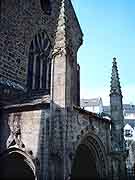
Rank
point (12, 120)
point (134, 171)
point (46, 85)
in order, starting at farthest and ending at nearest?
point (46, 85) → point (134, 171) → point (12, 120)

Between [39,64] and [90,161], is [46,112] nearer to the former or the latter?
[90,161]

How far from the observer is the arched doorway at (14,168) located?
10750 mm

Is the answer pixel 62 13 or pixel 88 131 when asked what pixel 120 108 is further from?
pixel 62 13

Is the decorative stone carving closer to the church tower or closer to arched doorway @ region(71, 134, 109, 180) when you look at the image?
arched doorway @ region(71, 134, 109, 180)

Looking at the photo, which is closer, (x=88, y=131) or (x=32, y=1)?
(x=88, y=131)

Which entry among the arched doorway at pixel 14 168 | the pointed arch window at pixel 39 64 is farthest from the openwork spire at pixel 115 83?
the arched doorway at pixel 14 168

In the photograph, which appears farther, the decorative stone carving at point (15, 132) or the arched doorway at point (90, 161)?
the arched doorway at point (90, 161)

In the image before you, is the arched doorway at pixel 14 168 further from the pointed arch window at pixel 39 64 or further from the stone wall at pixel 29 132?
the pointed arch window at pixel 39 64

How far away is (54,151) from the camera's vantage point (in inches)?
355

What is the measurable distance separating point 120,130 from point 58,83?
16.2 feet

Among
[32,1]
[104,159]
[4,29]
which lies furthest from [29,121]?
[32,1]

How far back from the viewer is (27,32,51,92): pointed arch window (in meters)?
15.8

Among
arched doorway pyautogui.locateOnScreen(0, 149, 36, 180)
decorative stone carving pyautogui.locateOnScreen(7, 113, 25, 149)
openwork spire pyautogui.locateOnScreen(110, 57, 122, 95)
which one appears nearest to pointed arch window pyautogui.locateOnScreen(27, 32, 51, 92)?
openwork spire pyautogui.locateOnScreen(110, 57, 122, 95)

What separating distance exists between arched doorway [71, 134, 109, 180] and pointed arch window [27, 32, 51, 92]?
4.96 meters
